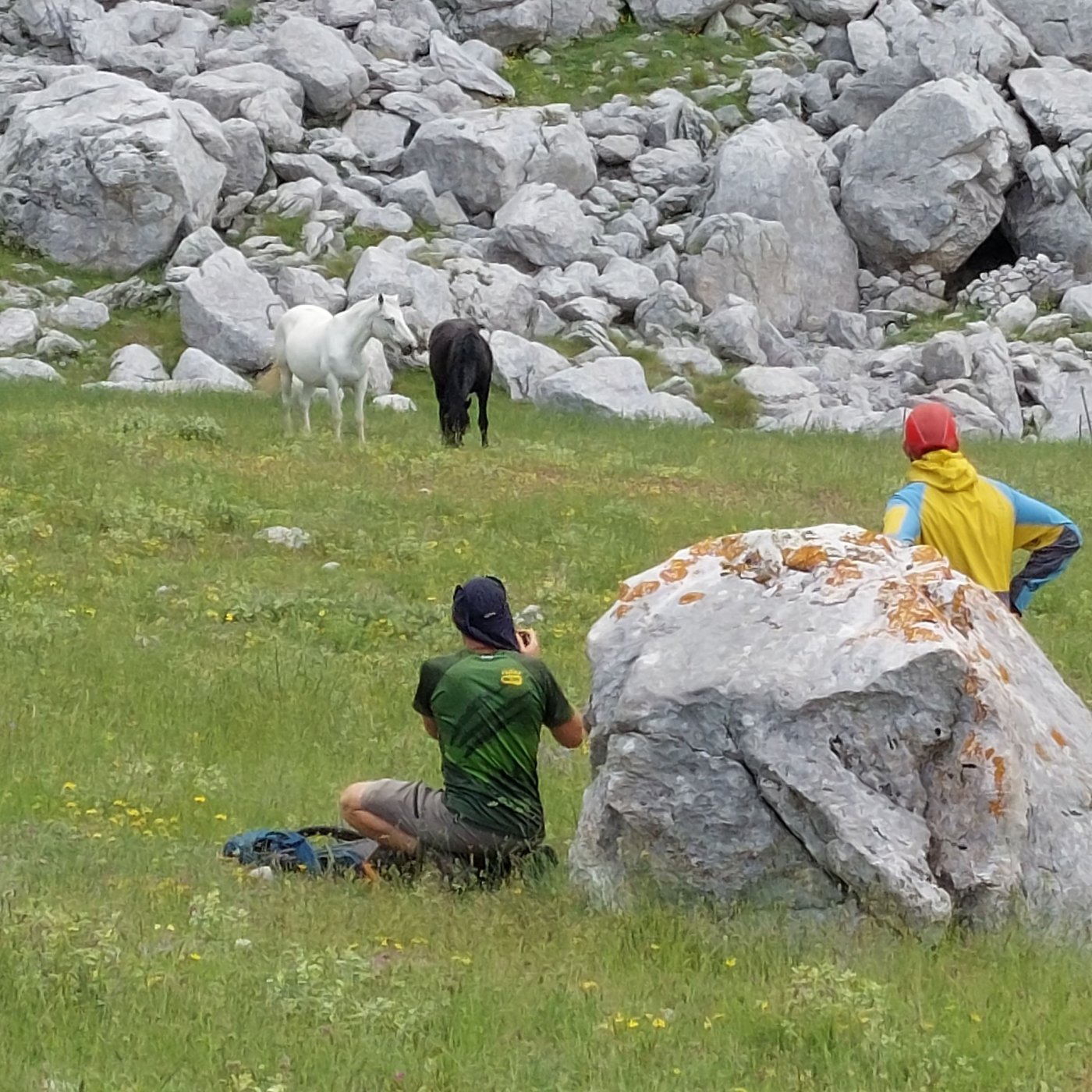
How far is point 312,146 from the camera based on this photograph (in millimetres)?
47031

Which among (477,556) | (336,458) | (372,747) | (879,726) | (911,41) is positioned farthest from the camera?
(911,41)

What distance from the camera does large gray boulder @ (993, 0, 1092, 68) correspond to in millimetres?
53438

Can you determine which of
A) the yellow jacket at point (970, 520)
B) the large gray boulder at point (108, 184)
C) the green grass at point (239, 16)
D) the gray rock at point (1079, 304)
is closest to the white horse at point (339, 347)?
the yellow jacket at point (970, 520)

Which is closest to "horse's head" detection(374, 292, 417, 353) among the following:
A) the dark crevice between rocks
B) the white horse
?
the white horse

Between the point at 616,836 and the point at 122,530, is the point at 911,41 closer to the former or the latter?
the point at 122,530

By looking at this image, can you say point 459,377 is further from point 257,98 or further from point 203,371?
point 257,98

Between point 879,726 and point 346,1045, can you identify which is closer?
point 346,1045

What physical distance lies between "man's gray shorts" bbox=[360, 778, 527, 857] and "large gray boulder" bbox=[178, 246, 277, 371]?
2818cm

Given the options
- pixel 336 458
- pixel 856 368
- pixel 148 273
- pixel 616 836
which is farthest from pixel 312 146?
pixel 616 836

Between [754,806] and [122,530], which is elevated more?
[754,806]

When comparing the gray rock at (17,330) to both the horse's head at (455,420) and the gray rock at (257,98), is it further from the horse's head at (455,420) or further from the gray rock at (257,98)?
the horse's head at (455,420)

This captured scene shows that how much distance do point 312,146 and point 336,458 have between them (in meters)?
27.4

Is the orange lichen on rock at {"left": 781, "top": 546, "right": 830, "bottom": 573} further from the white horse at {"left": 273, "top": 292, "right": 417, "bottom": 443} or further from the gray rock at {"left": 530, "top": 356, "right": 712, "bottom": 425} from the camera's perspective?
the gray rock at {"left": 530, "top": 356, "right": 712, "bottom": 425}

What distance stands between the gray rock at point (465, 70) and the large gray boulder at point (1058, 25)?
1565 cm
